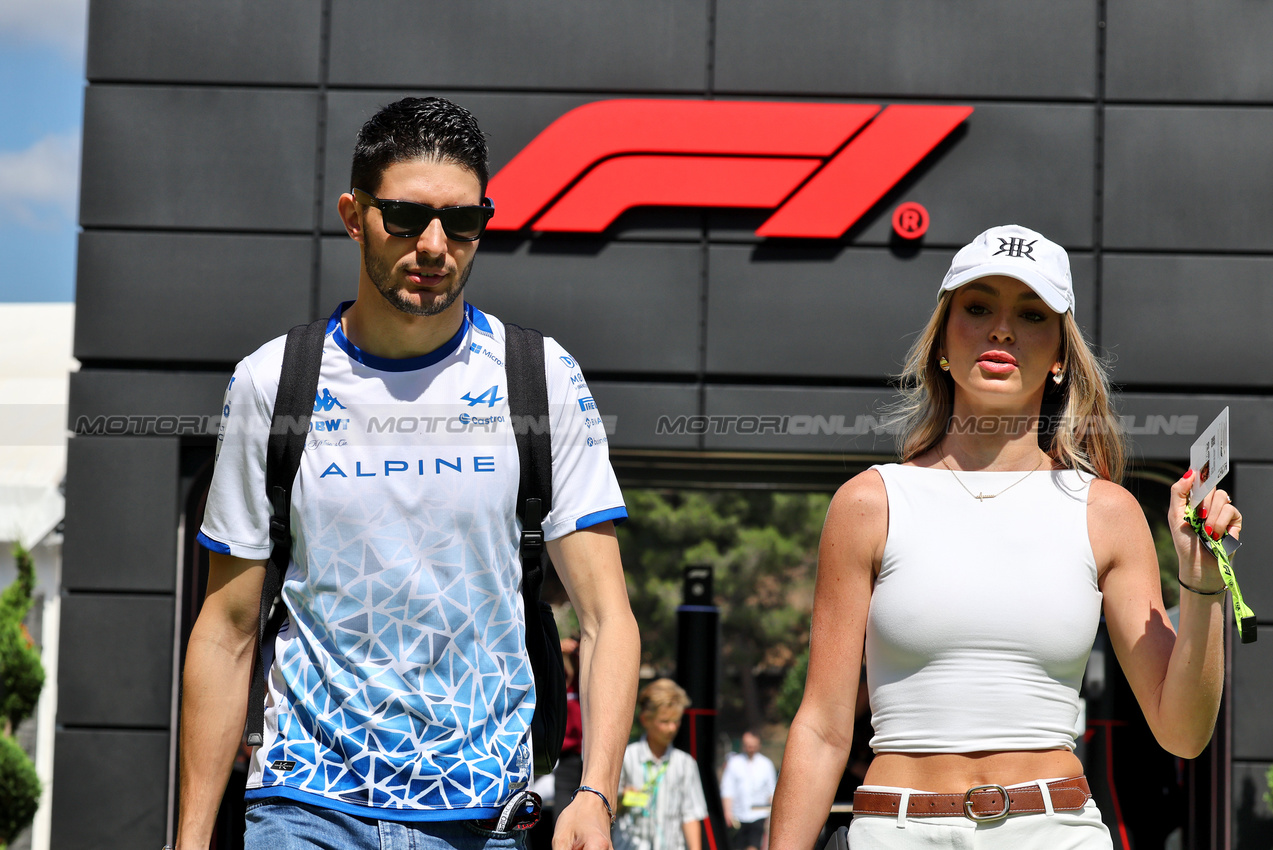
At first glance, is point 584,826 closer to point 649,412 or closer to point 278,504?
point 278,504

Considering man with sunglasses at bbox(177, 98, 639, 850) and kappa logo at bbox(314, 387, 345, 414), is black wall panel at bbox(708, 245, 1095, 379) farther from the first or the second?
kappa logo at bbox(314, 387, 345, 414)

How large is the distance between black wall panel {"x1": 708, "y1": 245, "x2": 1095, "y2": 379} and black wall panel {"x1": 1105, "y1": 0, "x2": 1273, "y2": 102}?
1.65 meters

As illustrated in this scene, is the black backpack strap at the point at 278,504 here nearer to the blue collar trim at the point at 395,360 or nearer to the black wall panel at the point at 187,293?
the blue collar trim at the point at 395,360

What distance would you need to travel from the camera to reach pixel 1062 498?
9.34ft

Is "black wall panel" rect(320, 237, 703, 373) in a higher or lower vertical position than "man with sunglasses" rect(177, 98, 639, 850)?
higher

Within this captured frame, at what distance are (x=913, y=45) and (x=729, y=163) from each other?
4.26ft

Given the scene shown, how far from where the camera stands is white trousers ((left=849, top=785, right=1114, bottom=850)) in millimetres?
2523

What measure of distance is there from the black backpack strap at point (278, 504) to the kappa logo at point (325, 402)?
0.04 ft

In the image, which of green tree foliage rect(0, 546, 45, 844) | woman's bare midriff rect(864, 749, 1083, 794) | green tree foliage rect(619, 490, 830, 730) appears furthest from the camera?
green tree foliage rect(619, 490, 830, 730)

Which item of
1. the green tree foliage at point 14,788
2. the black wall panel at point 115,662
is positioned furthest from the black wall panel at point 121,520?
the green tree foliage at point 14,788

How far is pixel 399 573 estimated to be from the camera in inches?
101

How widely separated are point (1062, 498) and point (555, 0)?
534 centimetres

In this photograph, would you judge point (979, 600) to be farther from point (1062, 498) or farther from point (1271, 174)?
point (1271, 174)

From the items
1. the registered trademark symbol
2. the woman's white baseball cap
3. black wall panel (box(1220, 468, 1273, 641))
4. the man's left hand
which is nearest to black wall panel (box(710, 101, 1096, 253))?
the registered trademark symbol
